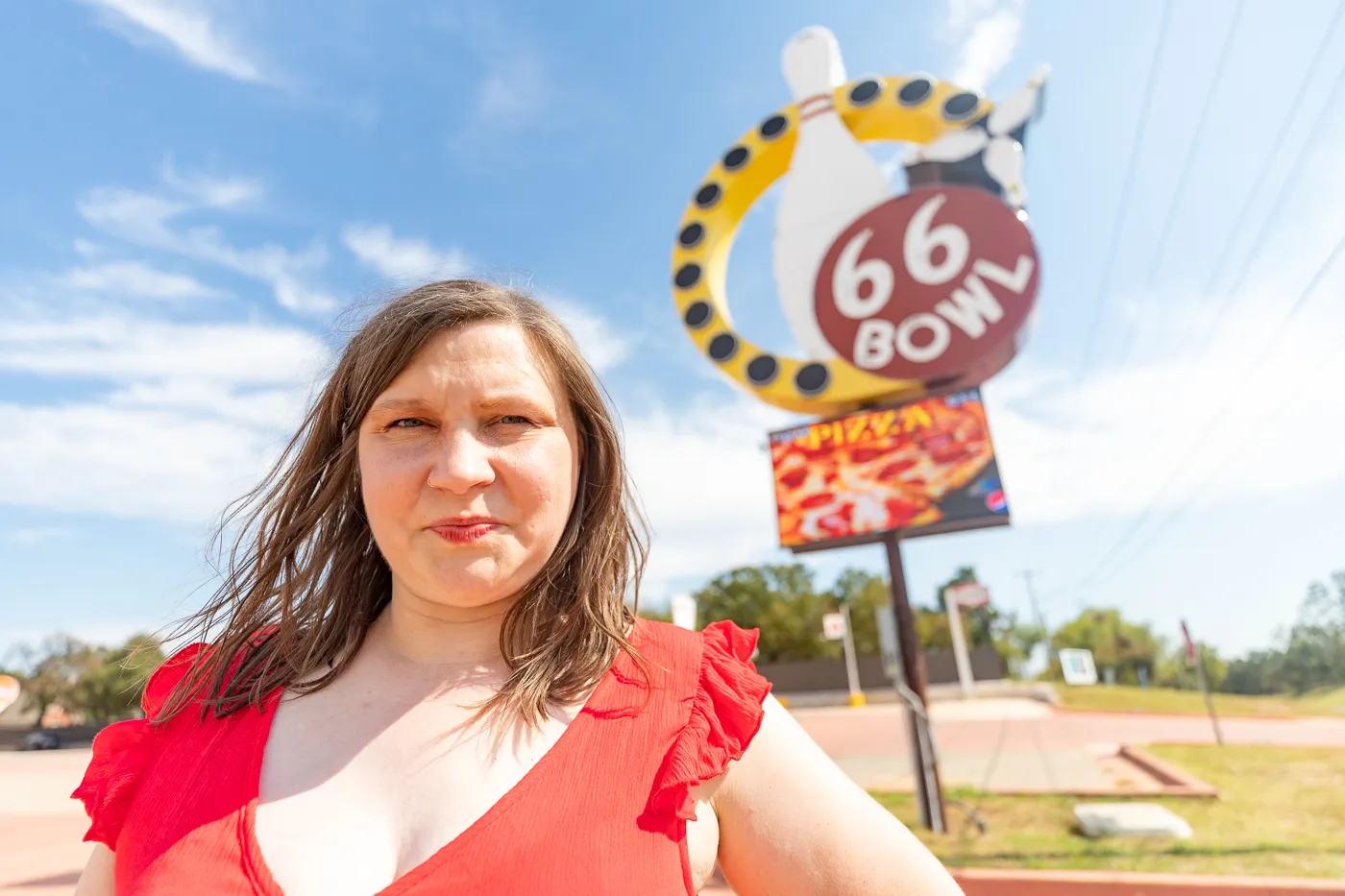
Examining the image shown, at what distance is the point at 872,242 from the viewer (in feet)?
24.3

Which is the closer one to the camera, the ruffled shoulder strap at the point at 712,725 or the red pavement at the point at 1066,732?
the ruffled shoulder strap at the point at 712,725

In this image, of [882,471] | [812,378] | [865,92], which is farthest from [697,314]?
[865,92]

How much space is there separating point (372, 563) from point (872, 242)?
703 centimetres

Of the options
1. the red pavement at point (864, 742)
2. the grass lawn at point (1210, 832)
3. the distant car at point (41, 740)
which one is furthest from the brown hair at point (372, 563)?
the distant car at point (41, 740)

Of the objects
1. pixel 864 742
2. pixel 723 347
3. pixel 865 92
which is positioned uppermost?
pixel 865 92

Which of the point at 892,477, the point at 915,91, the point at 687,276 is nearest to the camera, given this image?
the point at 892,477

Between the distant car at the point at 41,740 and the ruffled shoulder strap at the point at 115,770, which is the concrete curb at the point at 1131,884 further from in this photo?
the distant car at the point at 41,740

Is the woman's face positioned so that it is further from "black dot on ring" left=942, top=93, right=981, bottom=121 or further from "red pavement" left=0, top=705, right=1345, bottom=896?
"black dot on ring" left=942, top=93, right=981, bottom=121

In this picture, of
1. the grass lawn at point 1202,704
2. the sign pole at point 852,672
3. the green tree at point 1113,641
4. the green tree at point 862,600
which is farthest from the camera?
the green tree at point 1113,641

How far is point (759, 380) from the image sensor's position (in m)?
7.63

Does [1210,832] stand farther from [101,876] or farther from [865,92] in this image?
[865,92]

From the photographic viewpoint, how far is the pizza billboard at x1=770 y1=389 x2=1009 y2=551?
6609 mm

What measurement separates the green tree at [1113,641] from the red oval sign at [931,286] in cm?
4686

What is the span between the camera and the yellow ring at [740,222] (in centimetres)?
734
